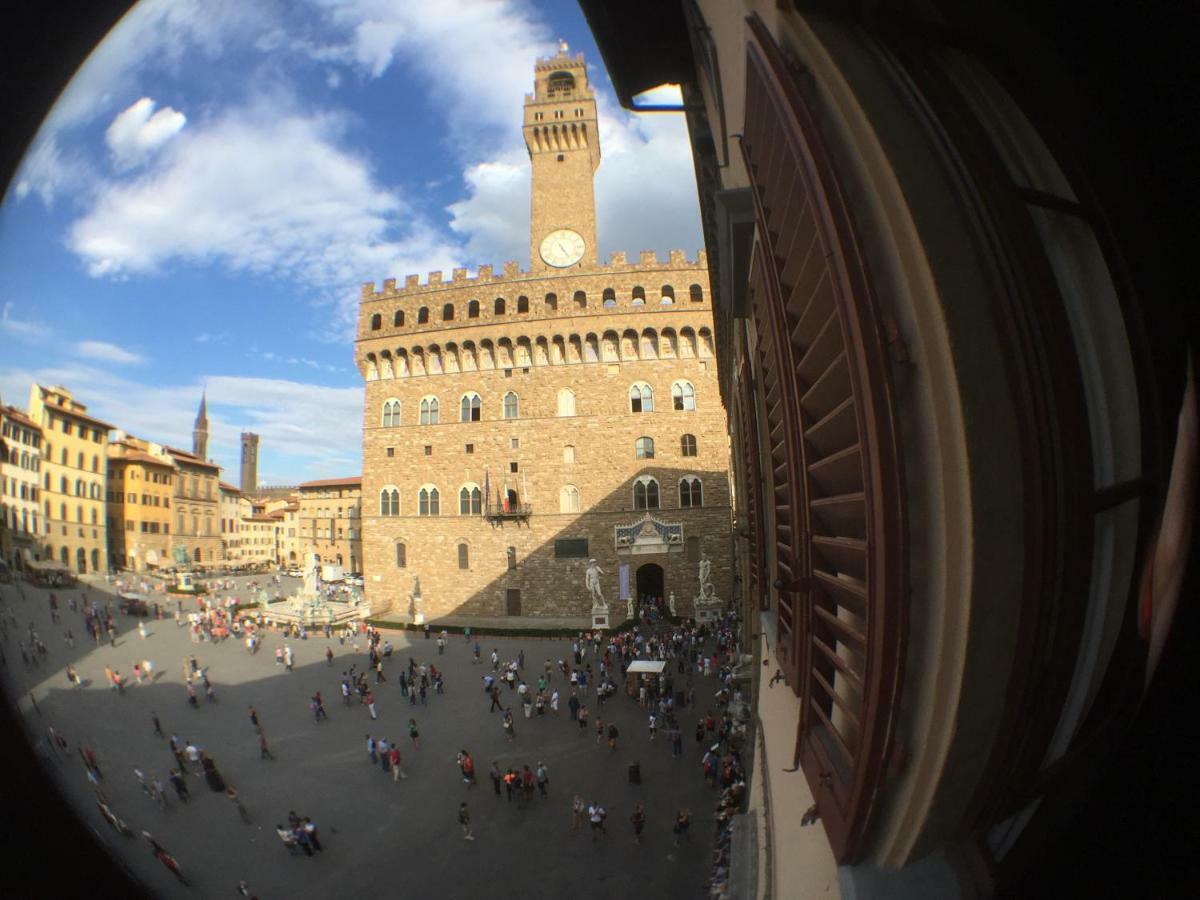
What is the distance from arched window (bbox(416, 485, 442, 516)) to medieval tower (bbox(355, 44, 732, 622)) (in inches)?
2.0

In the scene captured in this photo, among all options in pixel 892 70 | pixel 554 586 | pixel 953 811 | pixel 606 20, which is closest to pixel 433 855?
pixel 953 811

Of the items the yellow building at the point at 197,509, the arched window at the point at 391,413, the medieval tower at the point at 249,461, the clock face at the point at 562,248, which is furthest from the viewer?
the clock face at the point at 562,248

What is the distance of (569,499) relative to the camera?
20953 mm

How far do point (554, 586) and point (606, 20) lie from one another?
19.3 metres

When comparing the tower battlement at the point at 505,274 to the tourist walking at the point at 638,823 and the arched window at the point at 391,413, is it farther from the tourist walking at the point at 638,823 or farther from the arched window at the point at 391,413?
the tourist walking at the point at 638,823

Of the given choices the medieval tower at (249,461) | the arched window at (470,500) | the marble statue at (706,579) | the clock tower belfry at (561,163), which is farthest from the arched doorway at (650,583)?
the medieval tower at (249,461)

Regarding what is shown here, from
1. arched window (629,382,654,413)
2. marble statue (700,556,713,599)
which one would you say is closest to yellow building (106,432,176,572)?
marble statue (700,556,713,599)

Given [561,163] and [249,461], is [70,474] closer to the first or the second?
[249,461]

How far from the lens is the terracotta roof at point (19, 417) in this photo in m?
1.45

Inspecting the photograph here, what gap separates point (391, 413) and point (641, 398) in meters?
10.9

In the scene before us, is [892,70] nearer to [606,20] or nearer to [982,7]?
[982,7]

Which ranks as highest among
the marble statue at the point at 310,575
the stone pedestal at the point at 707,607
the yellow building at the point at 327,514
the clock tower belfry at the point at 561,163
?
the clock tower belfry at the point at 561,163

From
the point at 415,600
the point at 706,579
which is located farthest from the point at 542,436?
the point at 706,579

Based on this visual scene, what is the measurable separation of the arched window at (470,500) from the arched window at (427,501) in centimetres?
104
